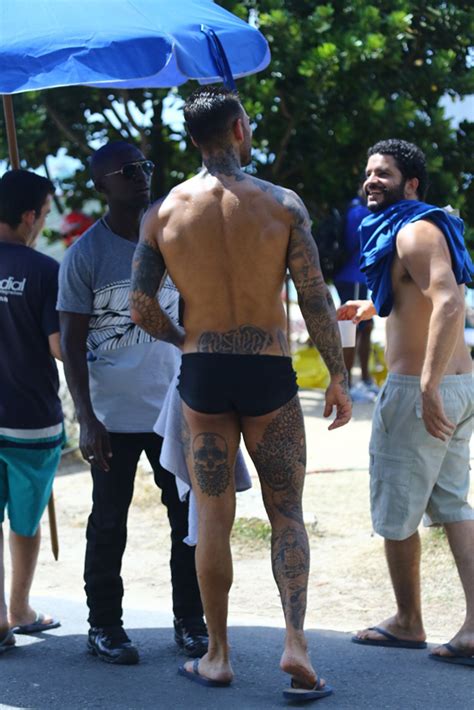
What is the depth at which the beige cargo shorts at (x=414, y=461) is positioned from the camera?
443 cm

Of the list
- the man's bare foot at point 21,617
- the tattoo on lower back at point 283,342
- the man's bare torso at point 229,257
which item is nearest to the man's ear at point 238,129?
the man's bare torso at point 229,257

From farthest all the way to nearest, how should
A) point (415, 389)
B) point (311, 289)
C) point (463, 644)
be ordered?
point (415, 389)
point (463, 644)
point (311, 289)

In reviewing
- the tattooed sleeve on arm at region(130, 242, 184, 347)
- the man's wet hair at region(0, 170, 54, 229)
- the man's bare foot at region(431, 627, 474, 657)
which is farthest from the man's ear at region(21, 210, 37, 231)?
the man's bare foot at region(431, 627, 474, 657)

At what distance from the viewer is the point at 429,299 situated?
4.36m

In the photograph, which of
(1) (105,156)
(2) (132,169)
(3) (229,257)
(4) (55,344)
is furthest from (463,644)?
(1) (105,156)

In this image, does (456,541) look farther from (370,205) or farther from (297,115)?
(297,115)

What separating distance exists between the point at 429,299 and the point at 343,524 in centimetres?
273

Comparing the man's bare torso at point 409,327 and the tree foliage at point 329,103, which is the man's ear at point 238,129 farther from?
the tree foliage at point 329,103

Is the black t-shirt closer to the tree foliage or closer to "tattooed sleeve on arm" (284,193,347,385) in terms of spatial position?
"tattooed sleeve on arm" (284,193,347,385)

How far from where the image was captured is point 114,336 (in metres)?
4.54

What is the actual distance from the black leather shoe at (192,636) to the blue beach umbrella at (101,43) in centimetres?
206

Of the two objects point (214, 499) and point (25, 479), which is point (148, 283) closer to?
A: point (214, 499)

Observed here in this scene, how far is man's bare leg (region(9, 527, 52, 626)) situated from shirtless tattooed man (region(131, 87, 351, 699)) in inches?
42.8

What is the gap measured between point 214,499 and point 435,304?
3.44 feet
